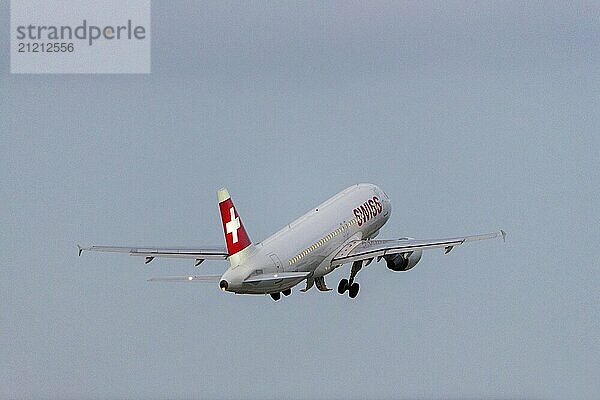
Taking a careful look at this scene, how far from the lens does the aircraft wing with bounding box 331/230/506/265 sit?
155m

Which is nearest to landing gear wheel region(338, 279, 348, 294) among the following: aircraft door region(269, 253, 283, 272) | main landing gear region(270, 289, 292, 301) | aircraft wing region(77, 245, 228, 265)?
main landing gear region(270, 289, 292, 301)

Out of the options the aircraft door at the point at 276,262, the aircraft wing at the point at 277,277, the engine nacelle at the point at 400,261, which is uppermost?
the engine nacelle at the point at 400,261

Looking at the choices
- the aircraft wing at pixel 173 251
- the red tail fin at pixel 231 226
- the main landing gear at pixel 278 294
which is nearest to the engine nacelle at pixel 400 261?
the main landing gear at pixel 278 294

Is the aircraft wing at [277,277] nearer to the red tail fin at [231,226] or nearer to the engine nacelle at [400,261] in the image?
the red tail fin at [231,226]

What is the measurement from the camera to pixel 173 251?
158375 mm

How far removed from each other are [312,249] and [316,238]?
1490 mm

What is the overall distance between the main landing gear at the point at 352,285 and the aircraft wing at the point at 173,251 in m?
10.6

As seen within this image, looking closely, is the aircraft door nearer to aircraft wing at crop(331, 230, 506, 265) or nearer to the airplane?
the airplane

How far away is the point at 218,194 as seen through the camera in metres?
148

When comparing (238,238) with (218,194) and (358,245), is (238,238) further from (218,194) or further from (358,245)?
(358,245)

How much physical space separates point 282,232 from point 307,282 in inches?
204

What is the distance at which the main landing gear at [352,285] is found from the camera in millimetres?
164500

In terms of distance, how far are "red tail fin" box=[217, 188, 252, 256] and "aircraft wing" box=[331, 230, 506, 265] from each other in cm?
1324

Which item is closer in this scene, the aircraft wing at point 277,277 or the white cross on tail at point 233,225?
the aircraft wing at point 277,277
